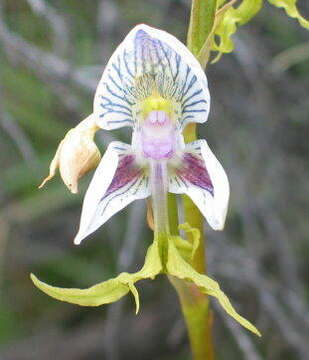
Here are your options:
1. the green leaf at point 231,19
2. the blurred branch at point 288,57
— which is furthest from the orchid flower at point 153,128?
the blurred branch at point 288,57

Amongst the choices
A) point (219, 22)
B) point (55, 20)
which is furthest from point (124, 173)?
point (55, 20)

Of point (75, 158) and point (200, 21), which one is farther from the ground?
point (200, 21)

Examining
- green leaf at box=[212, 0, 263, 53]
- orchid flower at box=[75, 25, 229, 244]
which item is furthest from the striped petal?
green leaf at box=[212, 0, 263, 53]

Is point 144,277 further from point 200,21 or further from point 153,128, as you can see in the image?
point 200,21

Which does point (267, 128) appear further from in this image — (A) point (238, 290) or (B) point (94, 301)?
(B) point (94, 301)

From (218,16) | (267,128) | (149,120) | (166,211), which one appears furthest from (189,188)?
(267,128)

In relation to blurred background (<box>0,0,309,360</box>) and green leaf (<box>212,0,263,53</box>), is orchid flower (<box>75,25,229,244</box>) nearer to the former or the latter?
green leaf (<box>212,0,263,53</box>)
